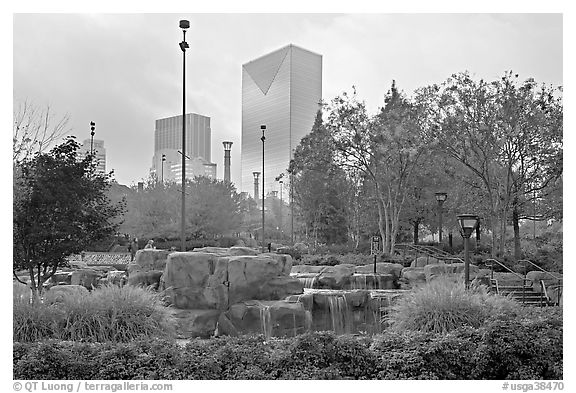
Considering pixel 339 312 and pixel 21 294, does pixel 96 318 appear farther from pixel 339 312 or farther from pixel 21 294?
pixel 339 312

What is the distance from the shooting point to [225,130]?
14945 mm

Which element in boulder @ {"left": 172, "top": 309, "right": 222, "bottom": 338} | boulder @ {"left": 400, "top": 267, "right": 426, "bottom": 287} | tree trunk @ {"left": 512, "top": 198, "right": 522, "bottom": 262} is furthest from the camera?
tree trunk @ {"left": 512, "top": 198, "right": 522, "bottom": 262}

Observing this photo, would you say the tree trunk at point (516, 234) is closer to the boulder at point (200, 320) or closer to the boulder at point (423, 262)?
the boulder at point (423, 262)

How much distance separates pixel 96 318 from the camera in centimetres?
602

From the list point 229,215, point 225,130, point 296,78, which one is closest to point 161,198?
point 229,215

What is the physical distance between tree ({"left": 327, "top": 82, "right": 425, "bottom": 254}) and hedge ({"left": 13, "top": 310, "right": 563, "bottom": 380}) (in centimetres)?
1242

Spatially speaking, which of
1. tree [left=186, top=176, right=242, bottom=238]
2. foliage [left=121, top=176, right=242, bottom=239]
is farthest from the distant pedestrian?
tree [left=186, top=176, right=242, bottom=238]

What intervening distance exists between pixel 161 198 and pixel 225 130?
553cm

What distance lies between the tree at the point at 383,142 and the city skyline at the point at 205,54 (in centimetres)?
348

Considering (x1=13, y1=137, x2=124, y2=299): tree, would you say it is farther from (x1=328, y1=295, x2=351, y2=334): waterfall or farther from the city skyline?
(x1=328, y1=295, x2=351, y2=334): waterfall

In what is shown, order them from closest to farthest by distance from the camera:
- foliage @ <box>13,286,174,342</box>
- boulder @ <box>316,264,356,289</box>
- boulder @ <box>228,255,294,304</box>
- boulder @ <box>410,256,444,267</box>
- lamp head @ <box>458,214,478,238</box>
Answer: foliage @ <box>13,286,174,342</box>
lamp head @ <box>458,214,478,238</box>
boulder @ <box>228,255,294,304</box>
boulder @ <box>316,264,356,289</box>
boulder @ <box>410,256,444,267</box>

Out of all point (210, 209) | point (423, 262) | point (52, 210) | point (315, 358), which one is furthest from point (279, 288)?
point (210, 209)

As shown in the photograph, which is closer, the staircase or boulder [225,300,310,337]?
boulder [225,300,310,337]

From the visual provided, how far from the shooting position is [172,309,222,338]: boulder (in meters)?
8.59
